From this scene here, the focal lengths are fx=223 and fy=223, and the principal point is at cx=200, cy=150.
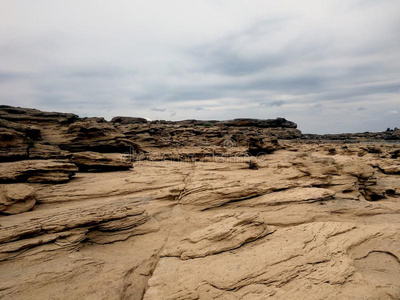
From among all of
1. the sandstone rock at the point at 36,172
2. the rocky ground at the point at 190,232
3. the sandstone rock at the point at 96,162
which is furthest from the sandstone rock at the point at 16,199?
the sandstone rock at the point at 96,162

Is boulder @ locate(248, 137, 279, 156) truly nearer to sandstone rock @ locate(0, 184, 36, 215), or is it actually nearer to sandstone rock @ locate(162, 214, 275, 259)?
sandstone rock @ locate(162, 214, 275, 259)

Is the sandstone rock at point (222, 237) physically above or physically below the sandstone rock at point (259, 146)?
below

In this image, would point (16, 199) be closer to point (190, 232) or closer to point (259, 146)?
point (190, 232)

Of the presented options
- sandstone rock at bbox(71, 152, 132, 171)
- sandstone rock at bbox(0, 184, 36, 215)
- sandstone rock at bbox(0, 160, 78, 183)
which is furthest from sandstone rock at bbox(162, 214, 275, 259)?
sandstone rock at bbox(71, 152, 132, 171)

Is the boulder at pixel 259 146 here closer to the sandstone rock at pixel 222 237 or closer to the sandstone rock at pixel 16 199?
the sandstone rock at pixel 222 237

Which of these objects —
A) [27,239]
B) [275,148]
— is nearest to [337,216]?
[27,239]

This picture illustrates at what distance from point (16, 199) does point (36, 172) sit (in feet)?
9.25

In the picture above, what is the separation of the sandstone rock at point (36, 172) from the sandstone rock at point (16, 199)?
1.87 metres

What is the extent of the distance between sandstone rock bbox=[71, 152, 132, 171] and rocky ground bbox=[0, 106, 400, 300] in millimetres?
63

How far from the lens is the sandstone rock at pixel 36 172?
9.28 metres

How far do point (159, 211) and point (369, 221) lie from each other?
8.33 m

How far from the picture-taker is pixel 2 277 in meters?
5.02

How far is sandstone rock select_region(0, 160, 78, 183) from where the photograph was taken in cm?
928

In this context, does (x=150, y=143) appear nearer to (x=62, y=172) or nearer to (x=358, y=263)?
(x=62, y=172)
